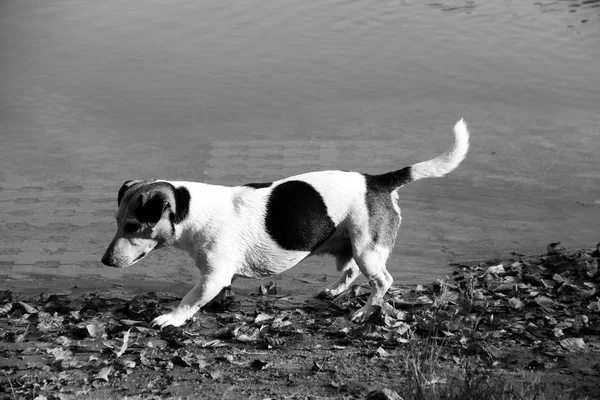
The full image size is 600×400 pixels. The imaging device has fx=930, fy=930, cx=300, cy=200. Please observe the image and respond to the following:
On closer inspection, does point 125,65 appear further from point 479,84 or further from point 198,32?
point 479,84

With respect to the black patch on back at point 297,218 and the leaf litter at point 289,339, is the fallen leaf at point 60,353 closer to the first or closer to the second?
the leaf litter at point 289,339

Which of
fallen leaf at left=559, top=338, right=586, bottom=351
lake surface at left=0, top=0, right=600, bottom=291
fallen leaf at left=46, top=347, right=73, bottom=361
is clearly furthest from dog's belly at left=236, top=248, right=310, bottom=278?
fallen leaf at left=559, top=338, right=586, bottom=351

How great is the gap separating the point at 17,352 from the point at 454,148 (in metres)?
3.55

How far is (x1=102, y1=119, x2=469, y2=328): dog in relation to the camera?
6754 millimetres

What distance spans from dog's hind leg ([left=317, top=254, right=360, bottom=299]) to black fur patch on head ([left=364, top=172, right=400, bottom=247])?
468 mm

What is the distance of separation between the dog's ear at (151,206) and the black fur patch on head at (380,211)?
5.05 feet

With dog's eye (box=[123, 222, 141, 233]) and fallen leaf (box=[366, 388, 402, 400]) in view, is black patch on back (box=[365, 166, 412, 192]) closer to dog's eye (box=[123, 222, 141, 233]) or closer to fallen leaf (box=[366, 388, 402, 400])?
dog's eye (box=[123, 222, 141, 233])

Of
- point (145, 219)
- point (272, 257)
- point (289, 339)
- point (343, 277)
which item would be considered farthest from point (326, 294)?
point (145, 219)

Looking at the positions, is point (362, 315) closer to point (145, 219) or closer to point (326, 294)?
point (326, 294)

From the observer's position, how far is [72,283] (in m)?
8.06

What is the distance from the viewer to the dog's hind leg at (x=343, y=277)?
295 inches

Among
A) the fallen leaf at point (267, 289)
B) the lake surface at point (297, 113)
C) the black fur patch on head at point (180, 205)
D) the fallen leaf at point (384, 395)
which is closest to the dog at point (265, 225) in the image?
the black fur patch on head at point (180, 205)

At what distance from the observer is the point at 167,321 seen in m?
6.71

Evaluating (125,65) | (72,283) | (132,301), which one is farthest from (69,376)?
(125,65)
